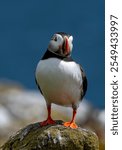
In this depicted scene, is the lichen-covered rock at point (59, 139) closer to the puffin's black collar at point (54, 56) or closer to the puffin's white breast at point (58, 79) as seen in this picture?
the puffin's white breast at point (58, 79)

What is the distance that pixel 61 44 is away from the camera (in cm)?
1600

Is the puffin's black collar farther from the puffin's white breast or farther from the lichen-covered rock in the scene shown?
the lichen-covered rock

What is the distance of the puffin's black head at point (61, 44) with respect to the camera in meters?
16.0

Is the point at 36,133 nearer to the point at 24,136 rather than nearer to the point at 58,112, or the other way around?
the point at 24,136

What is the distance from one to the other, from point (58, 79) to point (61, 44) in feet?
1.86

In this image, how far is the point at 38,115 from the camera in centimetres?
4188

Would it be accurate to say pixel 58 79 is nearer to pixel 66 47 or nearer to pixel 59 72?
pixel 59 72

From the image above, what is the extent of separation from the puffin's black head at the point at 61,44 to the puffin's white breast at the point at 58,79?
0.16m

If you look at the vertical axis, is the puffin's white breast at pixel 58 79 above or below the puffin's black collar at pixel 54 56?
below

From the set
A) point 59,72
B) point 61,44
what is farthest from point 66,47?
point 59,72

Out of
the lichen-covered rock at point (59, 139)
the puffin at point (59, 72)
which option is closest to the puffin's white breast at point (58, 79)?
the puffin at point (59, 72)

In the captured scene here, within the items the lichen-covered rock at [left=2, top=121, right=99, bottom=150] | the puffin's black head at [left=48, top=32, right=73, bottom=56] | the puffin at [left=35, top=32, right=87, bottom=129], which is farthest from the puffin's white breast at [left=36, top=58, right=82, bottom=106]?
the lichen-covered rock at [left=2, top=121, right=99, bottom=150]

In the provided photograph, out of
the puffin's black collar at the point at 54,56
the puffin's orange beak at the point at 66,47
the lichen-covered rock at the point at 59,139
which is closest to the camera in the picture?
the puffin's orange beak at the point at 66,47

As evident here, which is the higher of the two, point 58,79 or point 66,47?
point 66,47
